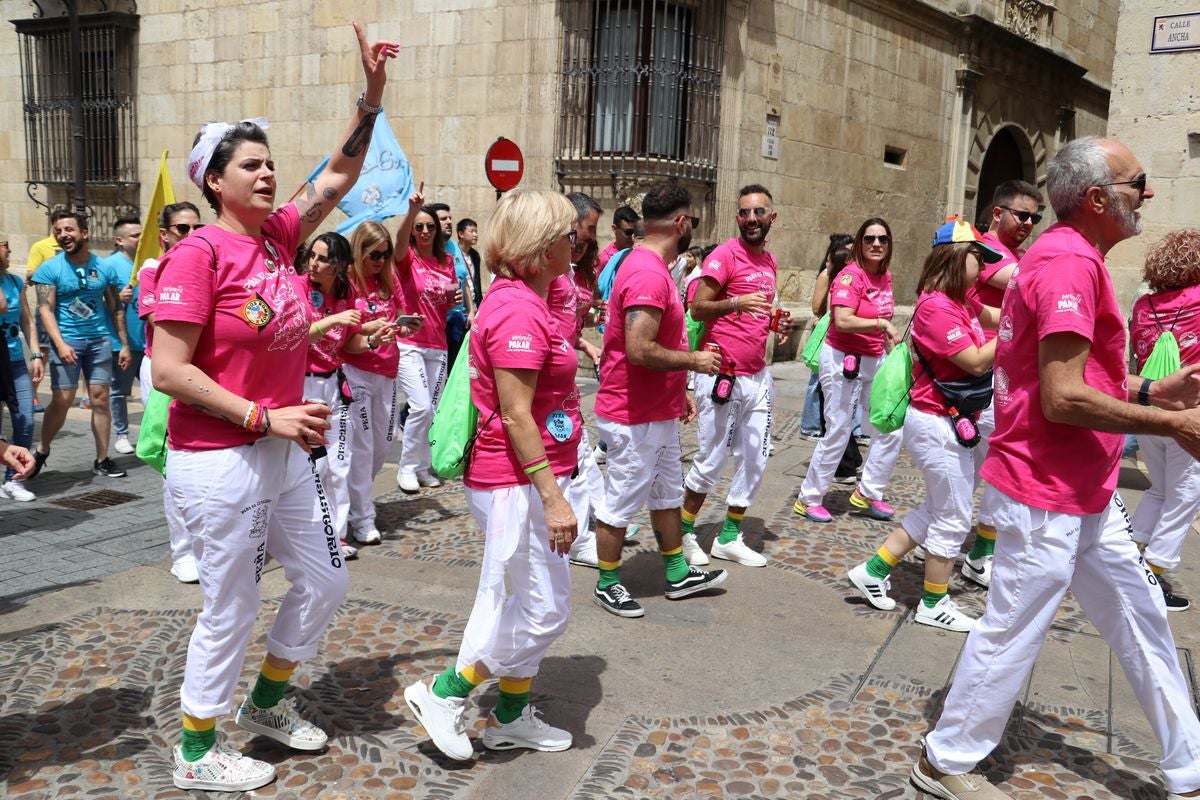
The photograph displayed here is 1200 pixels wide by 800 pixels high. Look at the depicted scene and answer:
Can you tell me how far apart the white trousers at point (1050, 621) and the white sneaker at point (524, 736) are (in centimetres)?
128

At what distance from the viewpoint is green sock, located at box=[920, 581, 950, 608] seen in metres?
4.78

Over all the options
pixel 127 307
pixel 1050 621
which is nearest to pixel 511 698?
pixel 1050 621

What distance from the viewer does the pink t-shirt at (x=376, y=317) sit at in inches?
234

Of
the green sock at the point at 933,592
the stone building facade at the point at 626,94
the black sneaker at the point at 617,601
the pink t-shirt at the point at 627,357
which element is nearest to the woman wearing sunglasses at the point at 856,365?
the green sock at the point at 933,592

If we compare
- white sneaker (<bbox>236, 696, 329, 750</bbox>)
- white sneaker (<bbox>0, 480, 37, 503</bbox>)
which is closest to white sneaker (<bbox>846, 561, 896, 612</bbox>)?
white sneaker (<bbox>236, 696, 329, 750</bbox>)

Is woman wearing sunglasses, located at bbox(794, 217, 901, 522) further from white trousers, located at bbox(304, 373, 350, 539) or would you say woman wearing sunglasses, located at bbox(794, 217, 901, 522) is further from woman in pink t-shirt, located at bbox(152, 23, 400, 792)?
woman in pink t-shirt, located at bbox(152, 23, 400, 792)

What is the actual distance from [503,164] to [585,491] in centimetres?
665

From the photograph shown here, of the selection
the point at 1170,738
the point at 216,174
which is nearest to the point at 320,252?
the point at 216,174

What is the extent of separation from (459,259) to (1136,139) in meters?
6.49

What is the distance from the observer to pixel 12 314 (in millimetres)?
6883

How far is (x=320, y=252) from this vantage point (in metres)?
5.65

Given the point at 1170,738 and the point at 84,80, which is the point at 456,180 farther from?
the point at 1170,738

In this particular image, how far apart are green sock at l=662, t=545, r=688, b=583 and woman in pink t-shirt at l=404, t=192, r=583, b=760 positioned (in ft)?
5.65

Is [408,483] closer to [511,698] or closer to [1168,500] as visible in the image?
[511,698]
